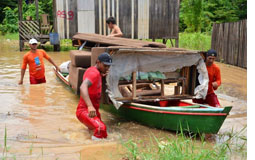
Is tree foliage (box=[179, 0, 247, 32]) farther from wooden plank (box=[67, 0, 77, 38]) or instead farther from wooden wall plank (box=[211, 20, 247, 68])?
wooden plank (box=[67, 0, 77, 38])

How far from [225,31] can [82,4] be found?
818cm

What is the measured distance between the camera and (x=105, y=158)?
447 cm

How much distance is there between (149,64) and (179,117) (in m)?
1.46

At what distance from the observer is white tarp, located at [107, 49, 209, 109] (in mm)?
6051

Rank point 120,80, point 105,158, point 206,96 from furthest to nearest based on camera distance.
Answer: point 206,96 < point 120,80 < point 105,158

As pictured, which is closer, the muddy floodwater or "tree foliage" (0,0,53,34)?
the muddy floodwater

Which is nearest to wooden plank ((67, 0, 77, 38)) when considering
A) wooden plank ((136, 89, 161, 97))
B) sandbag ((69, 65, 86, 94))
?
sandbag ((69, 65, 86, 94))

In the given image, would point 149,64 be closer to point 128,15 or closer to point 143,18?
point 128,15

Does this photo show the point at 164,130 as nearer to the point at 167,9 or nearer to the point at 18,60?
the point at 18,60

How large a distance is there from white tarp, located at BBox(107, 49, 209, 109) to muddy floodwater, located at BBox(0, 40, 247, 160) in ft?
2.83

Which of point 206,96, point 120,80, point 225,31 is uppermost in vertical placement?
point 225,31

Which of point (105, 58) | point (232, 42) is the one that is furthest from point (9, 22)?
point (105, 58)
